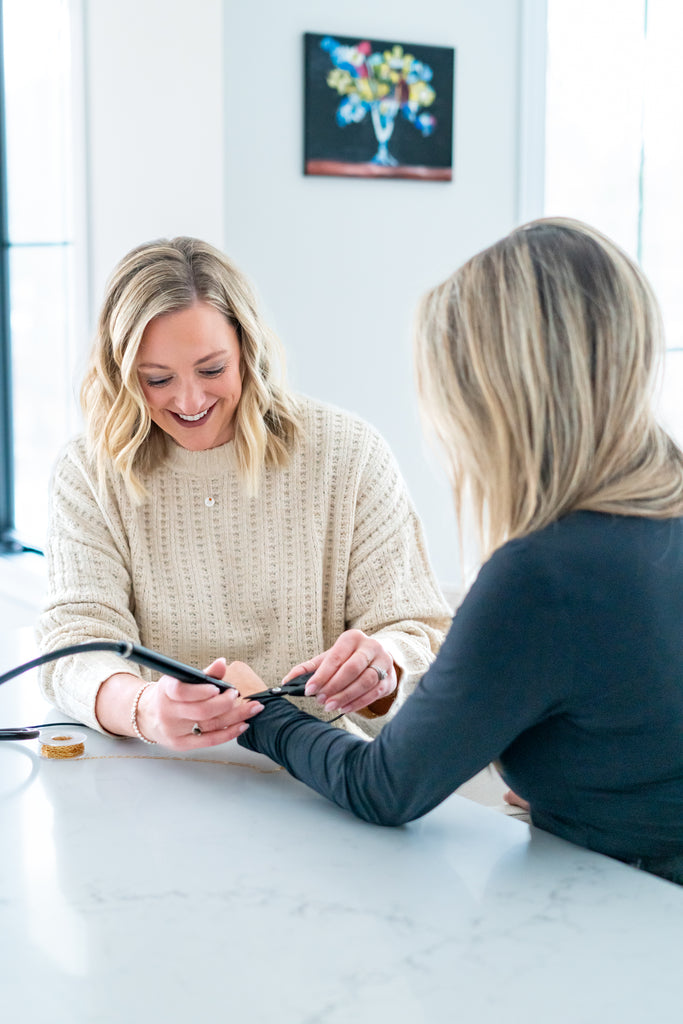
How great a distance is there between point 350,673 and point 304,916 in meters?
0.44

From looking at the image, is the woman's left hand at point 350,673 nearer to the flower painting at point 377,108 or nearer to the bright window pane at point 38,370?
the flower painting at point 377,108

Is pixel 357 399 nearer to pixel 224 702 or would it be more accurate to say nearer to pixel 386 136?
pixel 386 136

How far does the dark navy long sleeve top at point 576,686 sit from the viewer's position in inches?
38.3

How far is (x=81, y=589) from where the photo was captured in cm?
158

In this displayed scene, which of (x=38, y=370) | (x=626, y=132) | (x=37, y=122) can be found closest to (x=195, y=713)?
(x=626, y=132)

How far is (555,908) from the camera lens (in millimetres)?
937

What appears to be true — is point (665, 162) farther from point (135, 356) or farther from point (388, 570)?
point (135, 356)

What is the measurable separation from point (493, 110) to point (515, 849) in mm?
2567

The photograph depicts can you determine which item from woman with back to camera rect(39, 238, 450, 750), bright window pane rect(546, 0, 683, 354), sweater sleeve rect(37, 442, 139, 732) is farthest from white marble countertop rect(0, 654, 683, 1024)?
bright window pane rect(546, 0, 683, 354)

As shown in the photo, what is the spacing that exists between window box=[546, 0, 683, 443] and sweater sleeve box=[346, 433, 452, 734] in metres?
1.27

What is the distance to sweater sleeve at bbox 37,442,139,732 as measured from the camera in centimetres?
146

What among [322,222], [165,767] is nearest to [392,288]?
[322,222]

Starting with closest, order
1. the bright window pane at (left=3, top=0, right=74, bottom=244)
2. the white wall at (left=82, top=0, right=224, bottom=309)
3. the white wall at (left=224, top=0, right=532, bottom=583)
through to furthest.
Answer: the white wall at (left=82, top=0, right=224, bottom=309), the white wall at (left=224, top=0, right=532, bottom=583), the bright window pane at (left=3, top=0, right=74, bottom=244)

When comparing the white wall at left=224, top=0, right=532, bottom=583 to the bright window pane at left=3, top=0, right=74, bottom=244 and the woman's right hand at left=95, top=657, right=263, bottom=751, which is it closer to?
the bright window pane at left=3, top=0, right=74, bottom=244
